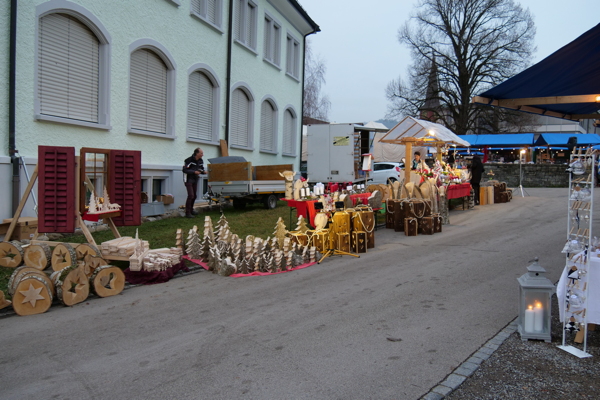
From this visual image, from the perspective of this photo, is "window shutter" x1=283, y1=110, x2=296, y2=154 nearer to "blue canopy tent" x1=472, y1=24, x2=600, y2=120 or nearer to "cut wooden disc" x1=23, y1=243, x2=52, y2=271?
"blue canopy tent" x1=472, y1=24, x2=600, y2=120

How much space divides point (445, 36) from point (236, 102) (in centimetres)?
2693

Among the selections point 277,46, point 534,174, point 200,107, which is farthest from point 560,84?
point 534,174

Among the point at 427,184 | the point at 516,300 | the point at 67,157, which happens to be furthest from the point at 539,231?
the point at 67,157

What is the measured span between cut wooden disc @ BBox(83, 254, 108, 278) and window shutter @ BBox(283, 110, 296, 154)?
1537cm

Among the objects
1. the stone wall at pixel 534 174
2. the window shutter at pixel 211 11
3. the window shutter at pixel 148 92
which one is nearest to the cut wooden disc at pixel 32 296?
the window shutter at pixel 148 92

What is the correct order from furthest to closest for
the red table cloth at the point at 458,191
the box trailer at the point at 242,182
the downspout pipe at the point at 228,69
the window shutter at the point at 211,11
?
the downspout pipe at the point at 228,69 → the window shutter at the point at 211,11 → the red table cloth at the point at 458,191 → the box trailer at the point at 242,182

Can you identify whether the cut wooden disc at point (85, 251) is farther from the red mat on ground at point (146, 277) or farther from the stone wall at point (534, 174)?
the stone wall at point (534, 174)

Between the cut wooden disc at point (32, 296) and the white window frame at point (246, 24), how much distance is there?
12.9 metres

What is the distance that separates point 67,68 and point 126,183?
165 inches

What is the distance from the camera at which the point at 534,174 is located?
95.6 ft

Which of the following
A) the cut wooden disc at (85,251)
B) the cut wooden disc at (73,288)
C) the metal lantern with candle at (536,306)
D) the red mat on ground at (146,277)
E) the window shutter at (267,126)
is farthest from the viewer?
the window shutter at (267,126)

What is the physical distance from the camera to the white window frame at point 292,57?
2167 cm

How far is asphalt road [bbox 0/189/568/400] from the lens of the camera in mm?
3670

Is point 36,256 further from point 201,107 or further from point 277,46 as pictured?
point 277,46
